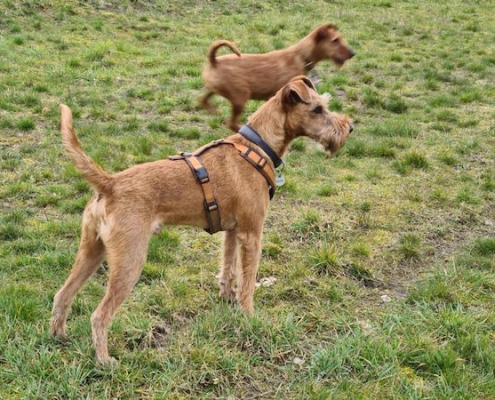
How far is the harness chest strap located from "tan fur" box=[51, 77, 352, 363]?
4 cm

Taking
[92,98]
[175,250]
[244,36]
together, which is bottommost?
[175,250]

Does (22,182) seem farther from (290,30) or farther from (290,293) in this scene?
(290,30)

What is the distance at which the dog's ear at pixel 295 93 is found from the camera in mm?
4430

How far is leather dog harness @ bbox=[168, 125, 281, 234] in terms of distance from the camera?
13.3ft

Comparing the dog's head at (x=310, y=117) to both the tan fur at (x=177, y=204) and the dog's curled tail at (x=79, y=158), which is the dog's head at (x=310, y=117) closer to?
the tan fur at (x=177, y=204)

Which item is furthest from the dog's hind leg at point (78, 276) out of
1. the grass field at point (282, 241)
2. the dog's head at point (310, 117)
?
the dog's head at point (310, 117)

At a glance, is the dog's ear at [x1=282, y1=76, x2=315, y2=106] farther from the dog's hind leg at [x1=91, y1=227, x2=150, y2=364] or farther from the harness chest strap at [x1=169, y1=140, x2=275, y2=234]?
the dog's hind leg at [x1=91, y1=227, x2=150, y2=364]

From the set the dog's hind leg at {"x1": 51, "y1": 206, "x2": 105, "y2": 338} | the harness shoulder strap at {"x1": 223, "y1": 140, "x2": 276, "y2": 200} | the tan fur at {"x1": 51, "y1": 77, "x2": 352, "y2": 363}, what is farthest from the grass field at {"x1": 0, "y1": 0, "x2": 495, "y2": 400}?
the harness shoulder strap at {"x1": 223, "y1": 140, "x2": 276, "y2": 200}

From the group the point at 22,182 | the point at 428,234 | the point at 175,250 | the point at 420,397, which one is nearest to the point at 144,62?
the point at 22,182

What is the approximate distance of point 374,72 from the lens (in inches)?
456

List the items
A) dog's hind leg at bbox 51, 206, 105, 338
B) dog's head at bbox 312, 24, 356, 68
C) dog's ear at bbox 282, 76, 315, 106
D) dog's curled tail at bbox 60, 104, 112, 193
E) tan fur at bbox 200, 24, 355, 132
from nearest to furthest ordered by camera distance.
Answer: dog's curled tail at bbox 60, 104, 112, 193 → dog's hind leg at bbox 51, 206, 105, 338 → dog's ear at bbox 282, 76, 315, 106 → tan fur at bbox 200, 24, 355, 132 → dog's head at bbox 312, 24, 356, 68

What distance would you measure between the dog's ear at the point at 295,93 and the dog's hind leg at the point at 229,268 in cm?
126

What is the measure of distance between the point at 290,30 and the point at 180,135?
738 centimetres

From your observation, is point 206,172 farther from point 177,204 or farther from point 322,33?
point 322,33
